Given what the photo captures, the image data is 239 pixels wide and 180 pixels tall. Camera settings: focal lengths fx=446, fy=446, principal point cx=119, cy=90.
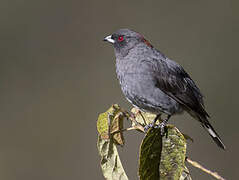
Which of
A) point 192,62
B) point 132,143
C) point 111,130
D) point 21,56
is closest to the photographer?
point 111,130

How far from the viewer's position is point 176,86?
16.2ft

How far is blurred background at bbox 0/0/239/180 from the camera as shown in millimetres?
9969

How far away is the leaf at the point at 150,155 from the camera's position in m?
2.85

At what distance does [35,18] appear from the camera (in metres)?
12.8

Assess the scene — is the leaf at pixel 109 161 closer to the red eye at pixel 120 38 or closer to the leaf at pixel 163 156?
the leaf at pixel 163 156

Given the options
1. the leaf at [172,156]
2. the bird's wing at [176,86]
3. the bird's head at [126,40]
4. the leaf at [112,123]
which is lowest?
the leaf at [172,156]

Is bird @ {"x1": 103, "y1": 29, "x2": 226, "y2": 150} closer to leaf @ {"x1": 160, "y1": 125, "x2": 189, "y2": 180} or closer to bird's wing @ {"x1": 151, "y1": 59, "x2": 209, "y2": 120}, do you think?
bird's wing @ {"x1": 151, "y1": 59, "x2": 209, "y2": 120}

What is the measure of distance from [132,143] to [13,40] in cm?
465

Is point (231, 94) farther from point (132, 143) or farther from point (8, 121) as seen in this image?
point (8, 121)

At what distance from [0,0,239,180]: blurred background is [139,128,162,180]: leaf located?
20.7ft

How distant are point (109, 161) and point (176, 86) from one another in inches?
75.3

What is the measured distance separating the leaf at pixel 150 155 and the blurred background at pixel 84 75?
6.31m

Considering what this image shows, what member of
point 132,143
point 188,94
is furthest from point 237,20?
point 188,94

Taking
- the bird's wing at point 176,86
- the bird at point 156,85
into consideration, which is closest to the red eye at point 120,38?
the bird at point 156,85
